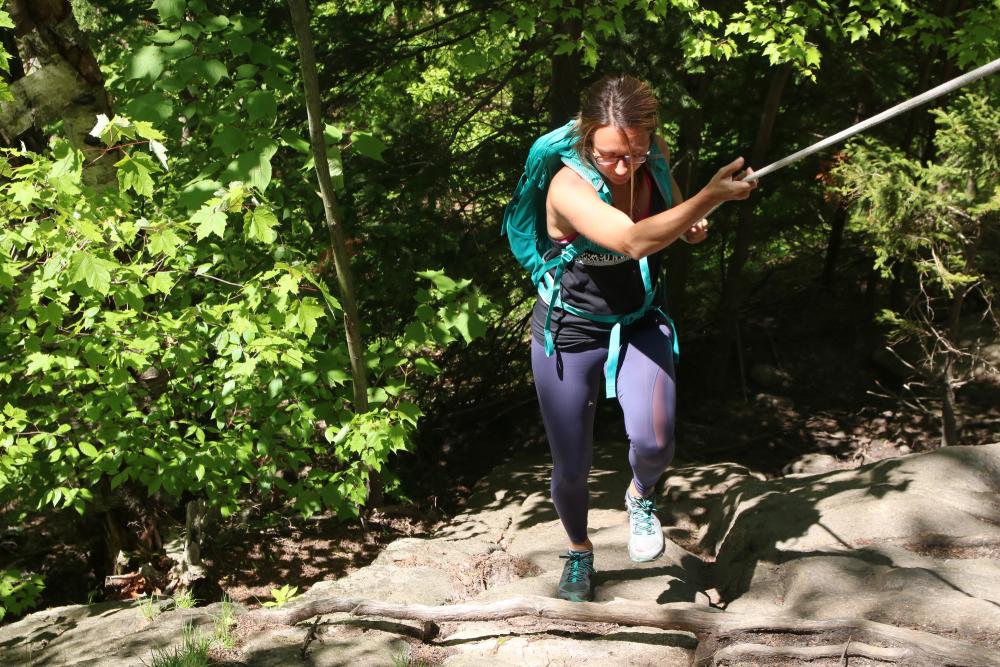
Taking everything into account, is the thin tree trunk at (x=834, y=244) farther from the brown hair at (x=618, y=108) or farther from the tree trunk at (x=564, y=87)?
the brown hair at (x=618, y=108)

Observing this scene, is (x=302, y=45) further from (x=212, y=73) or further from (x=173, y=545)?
(x=173, y=545)

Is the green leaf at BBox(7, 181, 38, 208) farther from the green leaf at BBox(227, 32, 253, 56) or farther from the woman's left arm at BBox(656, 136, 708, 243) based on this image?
the woman's left arm at BBox(656, 136, 708, 243)

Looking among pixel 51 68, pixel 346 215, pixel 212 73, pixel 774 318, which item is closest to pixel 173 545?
pixel 346 215

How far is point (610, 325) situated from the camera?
3.25 m

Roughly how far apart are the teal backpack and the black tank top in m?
0.02

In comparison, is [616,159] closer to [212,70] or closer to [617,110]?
[617,110]

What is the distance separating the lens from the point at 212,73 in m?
3.87

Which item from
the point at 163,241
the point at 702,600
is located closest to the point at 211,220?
the point at 163,241

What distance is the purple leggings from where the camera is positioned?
3176 millimetres

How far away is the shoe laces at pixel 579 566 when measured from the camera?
3662 millimetres

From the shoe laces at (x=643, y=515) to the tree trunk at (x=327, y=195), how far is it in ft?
6.67

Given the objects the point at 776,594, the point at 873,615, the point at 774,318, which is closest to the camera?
the point at 873,615

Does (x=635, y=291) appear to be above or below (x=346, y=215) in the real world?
below

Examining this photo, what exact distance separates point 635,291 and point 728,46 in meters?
3.64
